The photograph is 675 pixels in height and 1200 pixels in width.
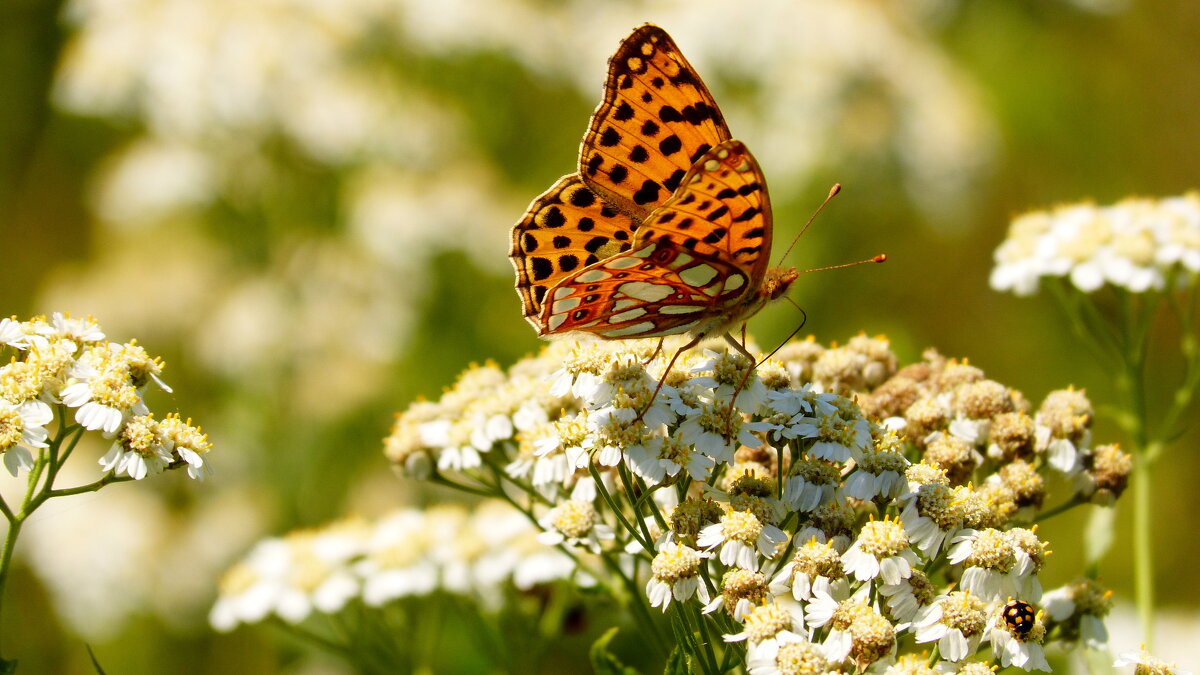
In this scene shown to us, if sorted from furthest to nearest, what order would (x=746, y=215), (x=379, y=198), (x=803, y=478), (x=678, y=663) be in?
1. (x=379, y=198)
2. (x=746, y=215)
3. (x=803, y=478)
4. (x=678, y=663)

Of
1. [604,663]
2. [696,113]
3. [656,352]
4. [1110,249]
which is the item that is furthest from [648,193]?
[1110,249]

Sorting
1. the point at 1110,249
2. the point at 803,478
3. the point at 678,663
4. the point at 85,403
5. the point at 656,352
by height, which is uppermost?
the point at 1110,249

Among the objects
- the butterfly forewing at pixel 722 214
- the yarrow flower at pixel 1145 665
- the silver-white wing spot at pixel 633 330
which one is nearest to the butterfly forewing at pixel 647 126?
the butterfly forewing at pixel 722 214

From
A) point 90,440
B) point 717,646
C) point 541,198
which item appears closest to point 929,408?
point 717,646

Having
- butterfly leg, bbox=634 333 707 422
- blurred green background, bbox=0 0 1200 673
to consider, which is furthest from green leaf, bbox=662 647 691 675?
blurred green background, bbox=0 0 1200 673

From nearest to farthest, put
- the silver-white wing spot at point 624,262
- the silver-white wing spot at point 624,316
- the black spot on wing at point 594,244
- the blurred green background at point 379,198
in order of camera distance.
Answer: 1. the silver-white wing spot at point 624,262
2. the silver-white wing spot at point 624,316
3. the black spot on wing at point 594,244
4. the blurred green background at point 379,198

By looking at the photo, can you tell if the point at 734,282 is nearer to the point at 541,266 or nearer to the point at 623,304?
the point at 623,304

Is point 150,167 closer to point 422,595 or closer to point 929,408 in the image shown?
point 422,595

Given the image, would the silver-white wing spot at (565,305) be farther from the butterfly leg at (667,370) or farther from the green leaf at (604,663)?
the green leaf at (604,663)
